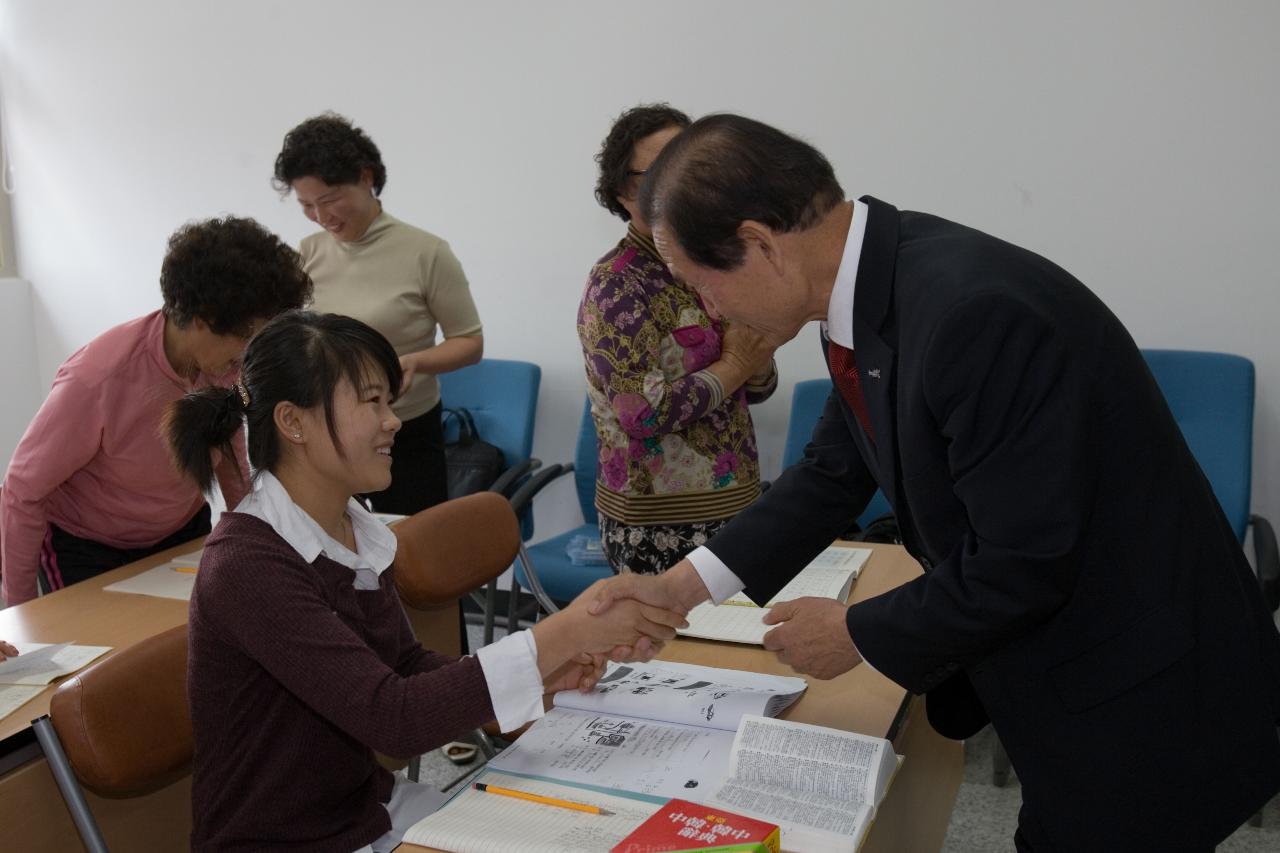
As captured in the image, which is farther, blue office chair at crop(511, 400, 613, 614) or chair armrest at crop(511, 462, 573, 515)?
chair armrest at crop(511, 462, 573, 515)

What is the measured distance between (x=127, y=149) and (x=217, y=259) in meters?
3.17

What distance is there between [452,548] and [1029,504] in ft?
4.70

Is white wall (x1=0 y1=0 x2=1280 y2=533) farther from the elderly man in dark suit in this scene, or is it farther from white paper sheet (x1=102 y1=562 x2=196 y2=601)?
the elderly man in dark suit

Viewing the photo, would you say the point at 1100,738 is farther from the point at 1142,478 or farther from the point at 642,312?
the point at 642,312

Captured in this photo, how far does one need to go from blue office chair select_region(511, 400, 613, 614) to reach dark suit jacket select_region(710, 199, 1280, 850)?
164 centimetres

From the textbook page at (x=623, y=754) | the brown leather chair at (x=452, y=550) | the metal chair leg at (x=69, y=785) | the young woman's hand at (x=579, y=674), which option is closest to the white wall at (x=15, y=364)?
the brown leather chair at (x=452, y=550)

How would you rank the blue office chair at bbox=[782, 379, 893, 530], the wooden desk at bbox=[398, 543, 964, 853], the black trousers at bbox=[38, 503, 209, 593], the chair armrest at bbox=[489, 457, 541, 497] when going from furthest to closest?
the chair armrest at bbox=[489, 457, 541, 497] < the blue office chair at bbox=[782, 379, 893, 530] < the black trousers at bbox=[38, 503, 209, 593] < the wooden desk at bbox=[398, 543, 964, 853]

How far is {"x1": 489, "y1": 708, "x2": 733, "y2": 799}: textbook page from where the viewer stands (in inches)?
53.6

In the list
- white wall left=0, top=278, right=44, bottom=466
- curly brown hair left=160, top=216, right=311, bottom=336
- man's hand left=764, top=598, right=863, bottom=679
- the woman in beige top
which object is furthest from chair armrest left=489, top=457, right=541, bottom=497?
white wall left=0, top=278, right=44, bottom=466

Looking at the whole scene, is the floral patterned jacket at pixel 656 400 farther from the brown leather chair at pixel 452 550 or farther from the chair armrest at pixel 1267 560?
the chair armrest at pixel 1267 560

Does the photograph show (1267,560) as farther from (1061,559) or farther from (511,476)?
(511,476)

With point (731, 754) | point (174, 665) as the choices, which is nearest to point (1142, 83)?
point (731, 754)

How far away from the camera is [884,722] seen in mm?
1535

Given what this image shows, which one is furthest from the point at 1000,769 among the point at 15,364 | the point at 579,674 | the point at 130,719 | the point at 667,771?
the point at 15,364
